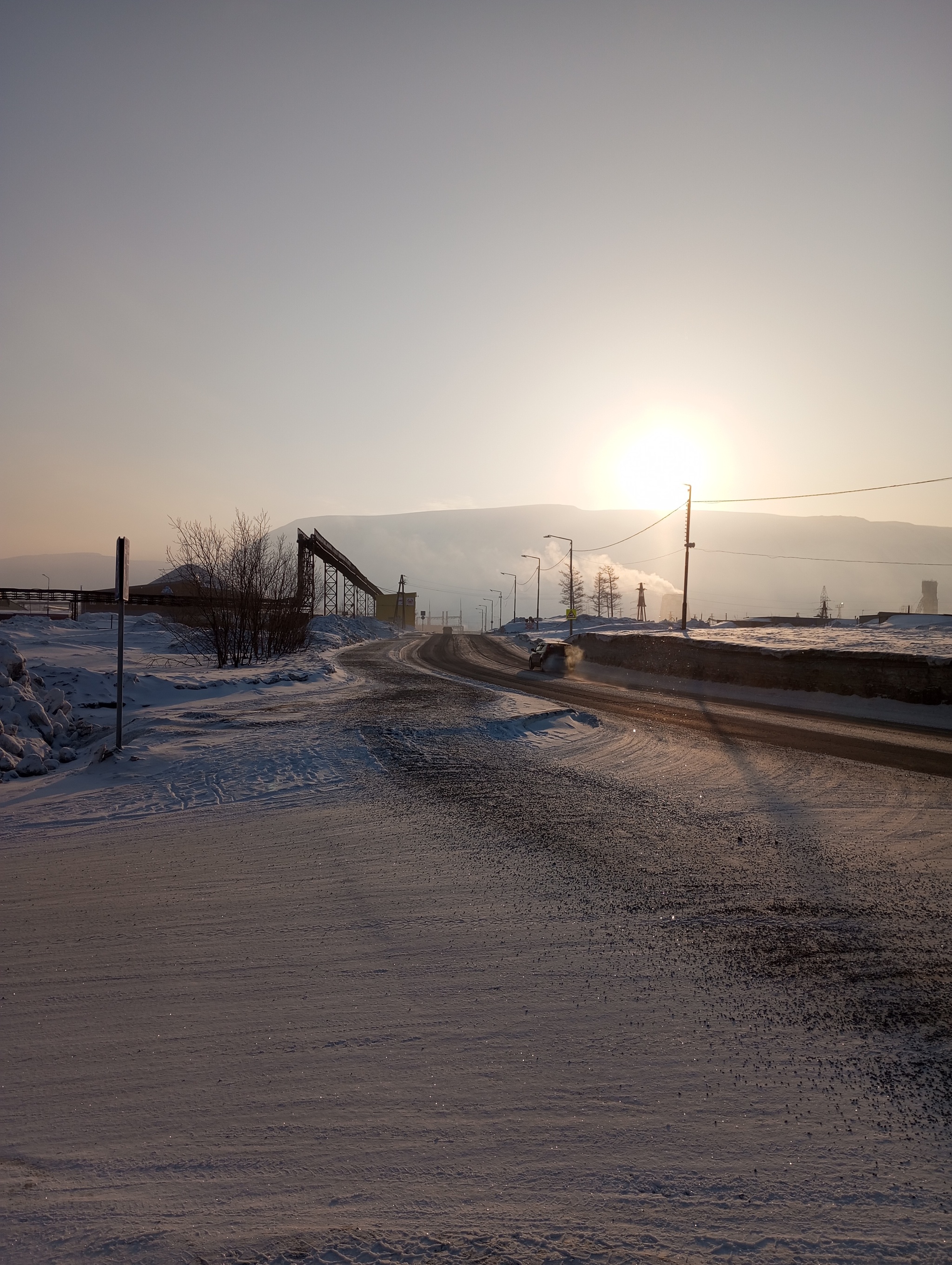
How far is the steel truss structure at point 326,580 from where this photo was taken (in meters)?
35.4

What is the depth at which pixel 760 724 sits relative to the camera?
15.9 meters

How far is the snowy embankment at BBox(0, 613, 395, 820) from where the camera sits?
9.30 meters

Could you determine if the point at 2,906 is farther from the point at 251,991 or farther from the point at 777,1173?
the point at 777,1173

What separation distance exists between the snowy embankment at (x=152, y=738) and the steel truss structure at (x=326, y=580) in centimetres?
1287

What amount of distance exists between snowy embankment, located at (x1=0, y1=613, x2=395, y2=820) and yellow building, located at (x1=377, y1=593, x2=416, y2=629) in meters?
91.4

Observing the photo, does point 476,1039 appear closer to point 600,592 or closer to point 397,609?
point 397,609

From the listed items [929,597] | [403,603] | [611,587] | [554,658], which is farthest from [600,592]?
[554,658]

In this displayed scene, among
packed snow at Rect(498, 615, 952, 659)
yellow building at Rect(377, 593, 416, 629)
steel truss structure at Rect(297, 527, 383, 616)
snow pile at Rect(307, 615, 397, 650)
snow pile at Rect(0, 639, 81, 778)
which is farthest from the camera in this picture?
yellow building at Rect(377, 593, 416, 629)

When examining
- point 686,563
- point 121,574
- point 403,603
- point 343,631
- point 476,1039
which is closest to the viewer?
point 476,1039

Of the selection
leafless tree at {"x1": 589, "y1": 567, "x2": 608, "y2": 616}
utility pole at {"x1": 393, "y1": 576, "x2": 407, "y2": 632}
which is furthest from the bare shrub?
leafless tree at {"x1": 589, "y1": 567, "x2": 608, "y2": 616}

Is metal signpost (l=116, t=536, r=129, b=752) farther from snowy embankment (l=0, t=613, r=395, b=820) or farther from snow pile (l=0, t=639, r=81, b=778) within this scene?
snow pile (l=0, t=639, r=81, b=778)

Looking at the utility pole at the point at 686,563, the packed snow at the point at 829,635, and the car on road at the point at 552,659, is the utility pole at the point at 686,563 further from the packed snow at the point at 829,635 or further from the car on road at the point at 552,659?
the car on road at the point at 552,659

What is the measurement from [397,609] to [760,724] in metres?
99.0

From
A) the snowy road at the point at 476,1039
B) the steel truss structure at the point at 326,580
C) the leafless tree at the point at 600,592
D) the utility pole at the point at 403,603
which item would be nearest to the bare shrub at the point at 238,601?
the steel truss structure at the point at 326,580
